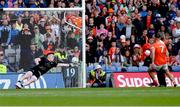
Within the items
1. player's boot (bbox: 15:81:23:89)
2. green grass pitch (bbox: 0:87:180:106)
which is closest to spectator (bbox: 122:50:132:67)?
player's boot (bbox: 15:81:23:89)

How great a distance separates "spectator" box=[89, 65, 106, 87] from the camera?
42.1ft

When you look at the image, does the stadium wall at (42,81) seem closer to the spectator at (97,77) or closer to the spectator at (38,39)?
the spectator at (38,39)

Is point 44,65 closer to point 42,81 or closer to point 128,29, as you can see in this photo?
point 42,81

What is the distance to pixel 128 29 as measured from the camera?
A: 49.5 feet

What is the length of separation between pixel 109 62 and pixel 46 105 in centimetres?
658

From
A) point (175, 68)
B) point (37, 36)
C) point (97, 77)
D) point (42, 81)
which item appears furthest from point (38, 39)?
point (175, 68)

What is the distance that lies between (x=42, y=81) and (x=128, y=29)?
4.37 metres

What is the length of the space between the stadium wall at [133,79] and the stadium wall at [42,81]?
1.75 m

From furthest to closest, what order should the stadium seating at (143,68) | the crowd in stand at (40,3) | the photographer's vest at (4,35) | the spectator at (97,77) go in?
the crowd in stand at (40,3) → the stadium seating at (143,68) → the spectator at (97,77) → the photographer's vest at (4,35)

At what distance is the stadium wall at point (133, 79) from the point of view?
498 inches

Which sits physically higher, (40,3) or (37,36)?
(40,3)

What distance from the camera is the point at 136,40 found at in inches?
583

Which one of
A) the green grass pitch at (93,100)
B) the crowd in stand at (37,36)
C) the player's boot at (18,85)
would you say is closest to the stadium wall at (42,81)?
the player's boot at (18,85)

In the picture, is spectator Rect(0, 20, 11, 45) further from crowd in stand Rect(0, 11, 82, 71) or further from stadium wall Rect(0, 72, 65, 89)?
stadium wall Rect(0, 72, 65, 89)
